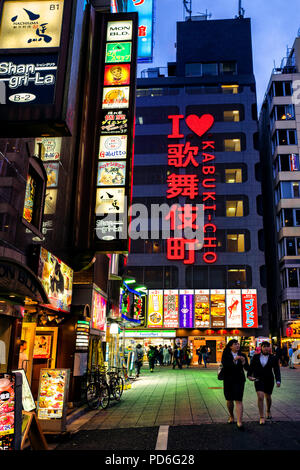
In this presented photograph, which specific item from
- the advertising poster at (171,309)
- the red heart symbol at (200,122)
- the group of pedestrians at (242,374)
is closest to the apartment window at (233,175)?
the red heart symbol at (200,122)

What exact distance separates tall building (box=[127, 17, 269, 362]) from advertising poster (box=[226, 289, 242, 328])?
14cm

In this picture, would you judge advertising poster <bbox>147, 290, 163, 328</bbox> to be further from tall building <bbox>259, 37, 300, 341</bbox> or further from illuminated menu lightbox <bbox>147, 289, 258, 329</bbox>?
tall building <bbox>259, 37, 300, 341</bbox>

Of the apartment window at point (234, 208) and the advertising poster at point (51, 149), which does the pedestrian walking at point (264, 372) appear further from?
the apartment window at point (234, 208)

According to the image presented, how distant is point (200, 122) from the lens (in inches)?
1817

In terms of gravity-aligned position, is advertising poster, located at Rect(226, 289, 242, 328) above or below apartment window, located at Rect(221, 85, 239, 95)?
below

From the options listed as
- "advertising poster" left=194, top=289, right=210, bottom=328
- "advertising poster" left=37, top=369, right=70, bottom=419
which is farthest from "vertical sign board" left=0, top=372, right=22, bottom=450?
"advertising poster" left=194, top=289, right=210, bottom=328

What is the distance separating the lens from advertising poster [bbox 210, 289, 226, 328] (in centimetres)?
3978

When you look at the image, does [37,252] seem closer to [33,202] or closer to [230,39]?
[33,202]

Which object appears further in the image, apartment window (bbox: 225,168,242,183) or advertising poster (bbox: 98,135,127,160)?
apartment window (bbox: 225,168,242,183)

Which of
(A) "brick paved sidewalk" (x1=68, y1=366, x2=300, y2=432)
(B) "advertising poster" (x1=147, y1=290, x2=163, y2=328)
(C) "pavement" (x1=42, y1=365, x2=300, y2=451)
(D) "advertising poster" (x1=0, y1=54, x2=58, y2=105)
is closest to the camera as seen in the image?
(D) "advertising poster" (x1=0, y1=54, x2=58, y2=105)

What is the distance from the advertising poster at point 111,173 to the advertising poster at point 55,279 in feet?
10.1

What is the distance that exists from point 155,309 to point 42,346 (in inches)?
1123

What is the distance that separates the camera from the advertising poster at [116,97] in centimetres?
1335

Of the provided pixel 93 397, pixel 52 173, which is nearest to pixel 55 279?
pixel 52 173
